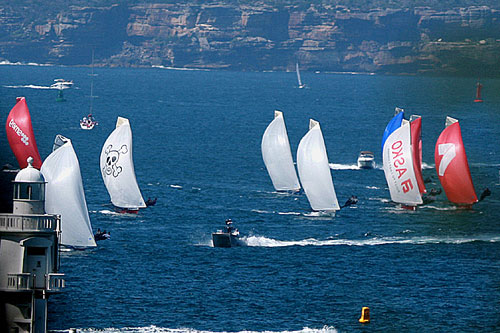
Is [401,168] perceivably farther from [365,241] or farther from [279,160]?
[365,241]

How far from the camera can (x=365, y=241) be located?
12850 cm

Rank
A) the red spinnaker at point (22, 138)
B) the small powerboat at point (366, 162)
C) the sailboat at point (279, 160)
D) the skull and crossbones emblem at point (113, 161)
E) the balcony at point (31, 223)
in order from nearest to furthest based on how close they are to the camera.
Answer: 1. the balcony at point (31, 223)
2. the red spinnaker at point (22, 138)
3. the skull and crossbones emblem at point (113, 161)
4. the sailboat at point (279, 160)
5. the small powerboat at point (366, 162)

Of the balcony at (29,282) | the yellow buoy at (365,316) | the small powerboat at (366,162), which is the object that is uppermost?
the small powerboat at (366,162)

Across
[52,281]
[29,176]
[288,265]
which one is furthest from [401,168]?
[29,176]

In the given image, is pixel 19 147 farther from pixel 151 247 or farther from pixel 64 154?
pixel 151 247

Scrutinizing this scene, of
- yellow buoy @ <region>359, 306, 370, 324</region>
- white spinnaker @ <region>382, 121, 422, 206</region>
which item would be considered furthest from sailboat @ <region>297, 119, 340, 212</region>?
yellow buoy @ <region>359, 306, 370, 324</region>

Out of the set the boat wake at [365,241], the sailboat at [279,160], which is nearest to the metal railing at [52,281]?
the boat wake at [365,241]

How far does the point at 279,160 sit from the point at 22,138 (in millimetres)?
75432

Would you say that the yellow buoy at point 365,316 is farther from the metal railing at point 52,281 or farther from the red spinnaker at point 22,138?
the metal railing at point 52,281

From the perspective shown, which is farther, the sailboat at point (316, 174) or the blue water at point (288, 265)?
the sailboat at point (316, 174)

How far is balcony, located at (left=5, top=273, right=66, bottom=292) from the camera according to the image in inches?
1857

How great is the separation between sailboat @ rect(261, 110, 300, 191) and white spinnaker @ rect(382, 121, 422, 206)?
17.9 meters

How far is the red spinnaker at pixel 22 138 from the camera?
308 feet

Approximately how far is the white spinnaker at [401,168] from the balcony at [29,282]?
344 feet
